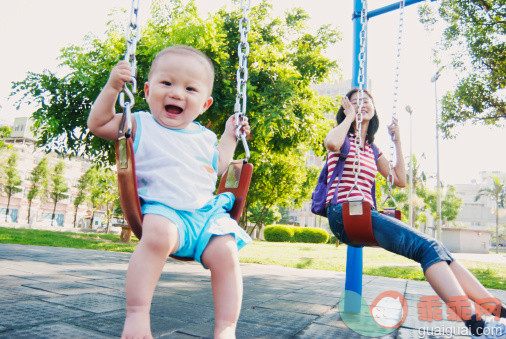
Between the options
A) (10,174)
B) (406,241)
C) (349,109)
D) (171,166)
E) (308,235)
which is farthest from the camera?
(10,174)

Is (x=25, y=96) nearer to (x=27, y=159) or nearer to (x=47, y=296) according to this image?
(x=47, y=296)

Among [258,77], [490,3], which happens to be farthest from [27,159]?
[490,3]

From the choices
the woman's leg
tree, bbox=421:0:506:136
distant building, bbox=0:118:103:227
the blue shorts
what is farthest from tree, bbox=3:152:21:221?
the woman's leg

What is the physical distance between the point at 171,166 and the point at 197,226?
0.29 meters

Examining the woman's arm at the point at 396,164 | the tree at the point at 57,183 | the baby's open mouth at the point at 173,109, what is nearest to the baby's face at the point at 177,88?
the baby's open mouth at the point at 173,109

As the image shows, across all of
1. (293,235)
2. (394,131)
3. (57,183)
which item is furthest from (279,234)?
(394,131)

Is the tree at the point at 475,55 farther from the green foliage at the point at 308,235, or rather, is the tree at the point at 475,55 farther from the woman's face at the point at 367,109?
the green foliage at the point at 308,235

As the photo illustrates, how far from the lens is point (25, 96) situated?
10055mm

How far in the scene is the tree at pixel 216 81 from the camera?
29.3ft

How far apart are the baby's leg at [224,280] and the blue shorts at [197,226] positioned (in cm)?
3

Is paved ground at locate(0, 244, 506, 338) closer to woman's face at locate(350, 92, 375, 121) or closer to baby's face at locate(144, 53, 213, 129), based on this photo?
baby's face at locate(144, 53, 213, 129)

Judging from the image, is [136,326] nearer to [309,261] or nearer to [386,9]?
[386,9]

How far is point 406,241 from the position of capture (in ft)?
6.66

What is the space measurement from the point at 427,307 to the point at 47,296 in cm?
285
